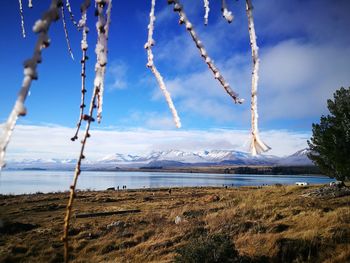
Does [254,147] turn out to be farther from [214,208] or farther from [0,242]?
[214,208]

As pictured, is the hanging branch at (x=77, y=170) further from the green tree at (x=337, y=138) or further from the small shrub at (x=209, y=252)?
the green tree at (x=337, y=138)

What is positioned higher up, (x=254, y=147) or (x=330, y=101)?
(x=330, y=101)

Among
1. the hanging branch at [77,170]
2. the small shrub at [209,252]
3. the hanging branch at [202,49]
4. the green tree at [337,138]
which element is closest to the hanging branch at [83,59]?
the hanging branch at [77,170]

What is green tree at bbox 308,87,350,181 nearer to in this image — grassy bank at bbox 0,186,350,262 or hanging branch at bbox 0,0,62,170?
grassy bank at bbox 0,186,350,262

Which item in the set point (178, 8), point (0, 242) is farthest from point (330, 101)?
point (178, 8)

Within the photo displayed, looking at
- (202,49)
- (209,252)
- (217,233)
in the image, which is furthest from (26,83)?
(217,233)

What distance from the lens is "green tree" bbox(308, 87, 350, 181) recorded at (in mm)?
26219

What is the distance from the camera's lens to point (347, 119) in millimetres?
26734

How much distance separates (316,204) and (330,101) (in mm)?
12050

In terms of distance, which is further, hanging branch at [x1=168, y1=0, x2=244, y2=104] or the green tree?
the green tree

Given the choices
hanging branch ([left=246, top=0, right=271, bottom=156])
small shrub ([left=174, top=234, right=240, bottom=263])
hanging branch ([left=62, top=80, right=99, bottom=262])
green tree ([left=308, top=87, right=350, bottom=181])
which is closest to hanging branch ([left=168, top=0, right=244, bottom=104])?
hanging branch ([left=246, top=0, right=271, bottom=156])

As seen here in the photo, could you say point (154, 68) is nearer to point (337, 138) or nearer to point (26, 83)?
point (26, 83)

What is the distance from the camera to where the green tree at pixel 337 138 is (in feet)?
86.0

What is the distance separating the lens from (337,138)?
88.2 feet
